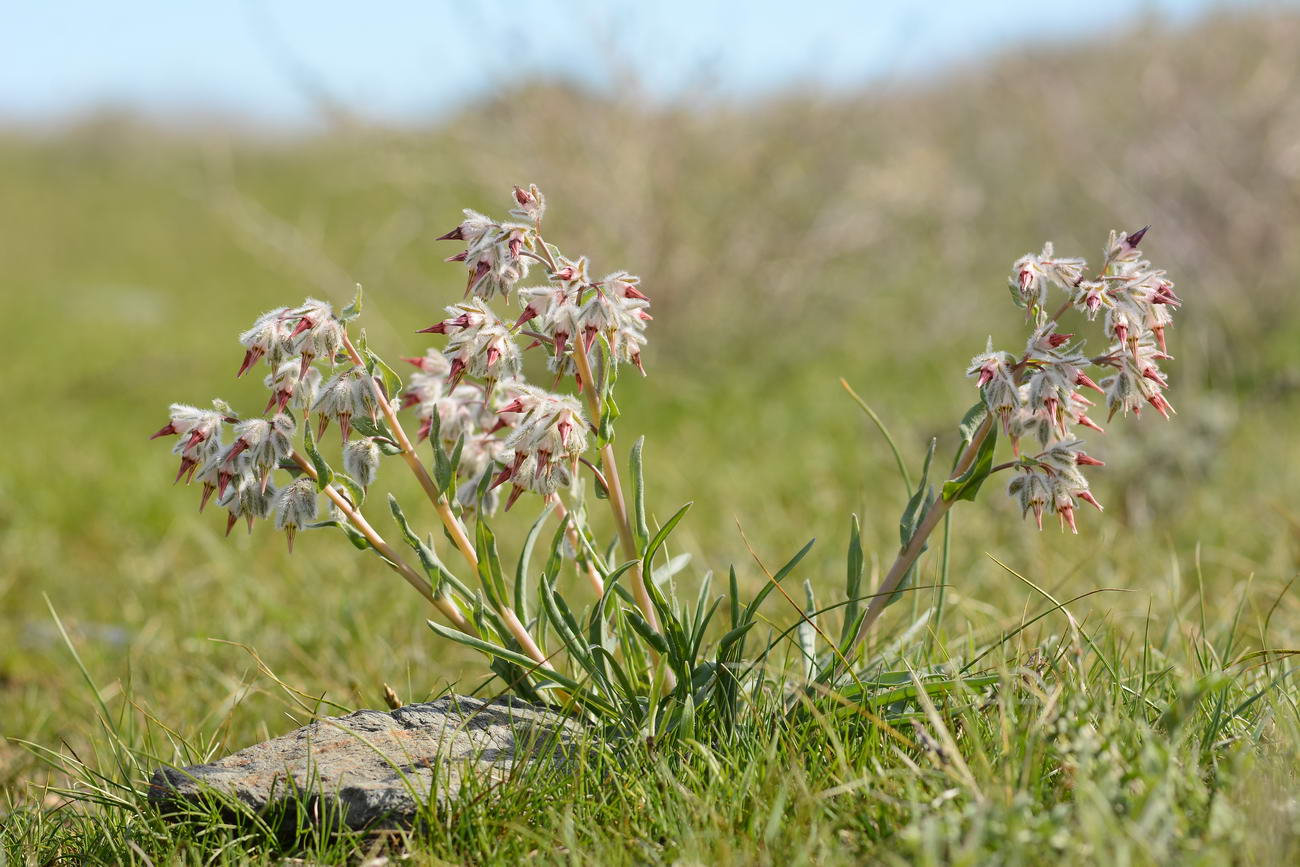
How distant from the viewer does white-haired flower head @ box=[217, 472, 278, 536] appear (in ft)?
6.22

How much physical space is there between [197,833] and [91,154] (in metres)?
30.5

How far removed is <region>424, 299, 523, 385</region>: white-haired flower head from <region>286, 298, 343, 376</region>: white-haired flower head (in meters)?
0.15

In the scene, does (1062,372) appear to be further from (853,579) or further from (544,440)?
(544,440)

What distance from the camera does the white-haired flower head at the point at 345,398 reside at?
1858 mm

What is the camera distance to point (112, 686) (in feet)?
10.3

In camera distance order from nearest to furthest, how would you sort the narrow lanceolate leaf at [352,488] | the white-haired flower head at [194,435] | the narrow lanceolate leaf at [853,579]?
the white-haired flower head at [194,435], the narrow lanceolate leaf at [352,488], the narrow lanceolate leaf at [853,579]

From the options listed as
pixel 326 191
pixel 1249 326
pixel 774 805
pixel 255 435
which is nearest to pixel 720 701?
pixel 774 805

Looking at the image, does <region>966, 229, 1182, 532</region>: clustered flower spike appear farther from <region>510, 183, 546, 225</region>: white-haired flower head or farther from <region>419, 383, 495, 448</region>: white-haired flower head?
<region>419, 383, 495, 448</region>: white-haired flower head

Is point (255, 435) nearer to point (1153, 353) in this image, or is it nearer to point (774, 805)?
point (774, 805)

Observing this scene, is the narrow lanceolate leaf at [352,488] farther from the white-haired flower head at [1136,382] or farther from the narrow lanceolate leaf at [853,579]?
the white-haired flower head at [1136,382]

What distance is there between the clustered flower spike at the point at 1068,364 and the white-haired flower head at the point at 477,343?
2.48 ft

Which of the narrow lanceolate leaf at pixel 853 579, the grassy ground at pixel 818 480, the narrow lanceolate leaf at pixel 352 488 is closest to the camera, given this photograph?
the grassy ground at pixel 818 480

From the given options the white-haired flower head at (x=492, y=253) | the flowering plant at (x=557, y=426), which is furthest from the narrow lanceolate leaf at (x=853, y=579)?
the white-haired flower head at (x=492, y=253)

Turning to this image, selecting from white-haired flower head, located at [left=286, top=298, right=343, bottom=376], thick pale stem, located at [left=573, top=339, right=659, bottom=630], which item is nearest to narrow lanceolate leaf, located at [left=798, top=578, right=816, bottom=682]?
thick pale stem, located at [left=573, top=339, right=659, bottom=630]
